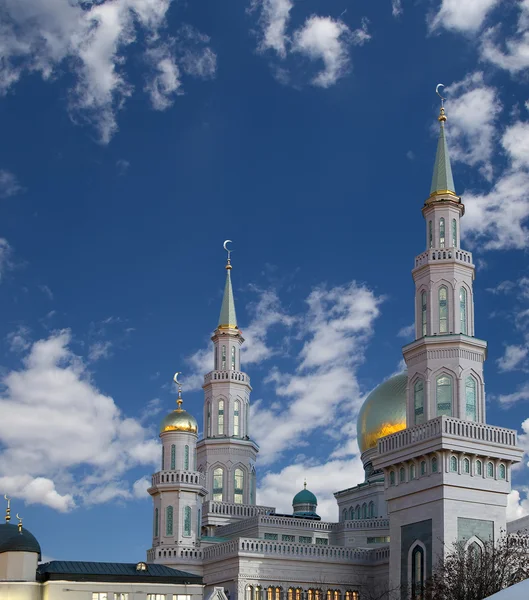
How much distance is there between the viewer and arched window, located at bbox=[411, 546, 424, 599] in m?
51.0

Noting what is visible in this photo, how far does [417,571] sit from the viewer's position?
52000 millimetres

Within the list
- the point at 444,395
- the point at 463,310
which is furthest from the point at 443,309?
the point at 444,395

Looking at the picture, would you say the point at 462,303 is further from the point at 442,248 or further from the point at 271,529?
the point at 271,529

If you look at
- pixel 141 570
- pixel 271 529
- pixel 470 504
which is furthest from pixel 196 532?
pixel 470 504

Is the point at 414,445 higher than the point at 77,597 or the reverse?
higher

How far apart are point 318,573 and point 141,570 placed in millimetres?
9861

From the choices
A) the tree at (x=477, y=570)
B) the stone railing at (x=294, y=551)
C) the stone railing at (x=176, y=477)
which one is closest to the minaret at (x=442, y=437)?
the tree at (x=477, y=570)

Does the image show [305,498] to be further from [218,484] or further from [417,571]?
[417,571]

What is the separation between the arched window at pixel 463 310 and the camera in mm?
55188

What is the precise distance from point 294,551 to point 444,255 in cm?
1764

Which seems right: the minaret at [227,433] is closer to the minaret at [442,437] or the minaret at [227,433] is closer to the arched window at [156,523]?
the arched window at [156,523]

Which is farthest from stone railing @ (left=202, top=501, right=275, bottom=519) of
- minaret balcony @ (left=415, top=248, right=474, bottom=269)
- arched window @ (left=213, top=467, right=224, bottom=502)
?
minaret balcony @ (left=415, top=248, right=474, bottom=269)

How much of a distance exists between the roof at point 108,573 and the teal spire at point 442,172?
24.0 metres

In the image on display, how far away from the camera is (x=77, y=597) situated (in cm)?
5200
